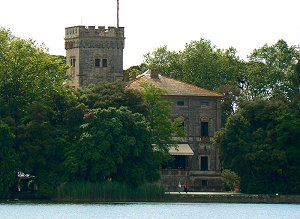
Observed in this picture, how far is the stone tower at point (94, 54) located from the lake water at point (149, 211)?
24.0 m

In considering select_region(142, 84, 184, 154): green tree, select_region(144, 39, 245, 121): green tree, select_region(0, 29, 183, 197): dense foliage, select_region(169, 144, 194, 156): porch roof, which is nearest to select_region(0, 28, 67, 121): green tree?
select_region(0, 29, 183, 197): dense foliage

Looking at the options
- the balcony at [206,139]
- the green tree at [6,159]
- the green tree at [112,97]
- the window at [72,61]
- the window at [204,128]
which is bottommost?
the green tree at [6,159]

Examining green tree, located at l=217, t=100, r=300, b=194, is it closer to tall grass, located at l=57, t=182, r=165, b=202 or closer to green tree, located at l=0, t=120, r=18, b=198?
tall grass, located at l=57, t=182, r=165, b=202

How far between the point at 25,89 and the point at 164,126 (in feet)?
37.5

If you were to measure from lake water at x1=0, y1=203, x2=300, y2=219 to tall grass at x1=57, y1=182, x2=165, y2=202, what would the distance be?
1916 mm

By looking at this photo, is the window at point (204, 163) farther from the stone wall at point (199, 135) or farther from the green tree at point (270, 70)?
the green tree at point (270, 70)

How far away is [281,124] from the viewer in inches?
4131

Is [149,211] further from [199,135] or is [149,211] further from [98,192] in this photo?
[199,135]

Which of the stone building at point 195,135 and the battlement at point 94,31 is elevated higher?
the battlement at point 94,31

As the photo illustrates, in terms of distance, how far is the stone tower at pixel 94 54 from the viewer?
392ft

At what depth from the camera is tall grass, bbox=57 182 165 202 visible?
9662cm

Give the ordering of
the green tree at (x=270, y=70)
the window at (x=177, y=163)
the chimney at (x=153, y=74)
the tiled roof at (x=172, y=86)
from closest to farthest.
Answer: the window at (x=177, y=163)
the tiled roof at (x=172, y=86)
the chimney at (x=153, y=74)
the green tree at (x=270, y=70)

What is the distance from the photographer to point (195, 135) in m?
117

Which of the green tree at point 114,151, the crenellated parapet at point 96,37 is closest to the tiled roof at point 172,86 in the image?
the crenellated parapet at point 96,37
